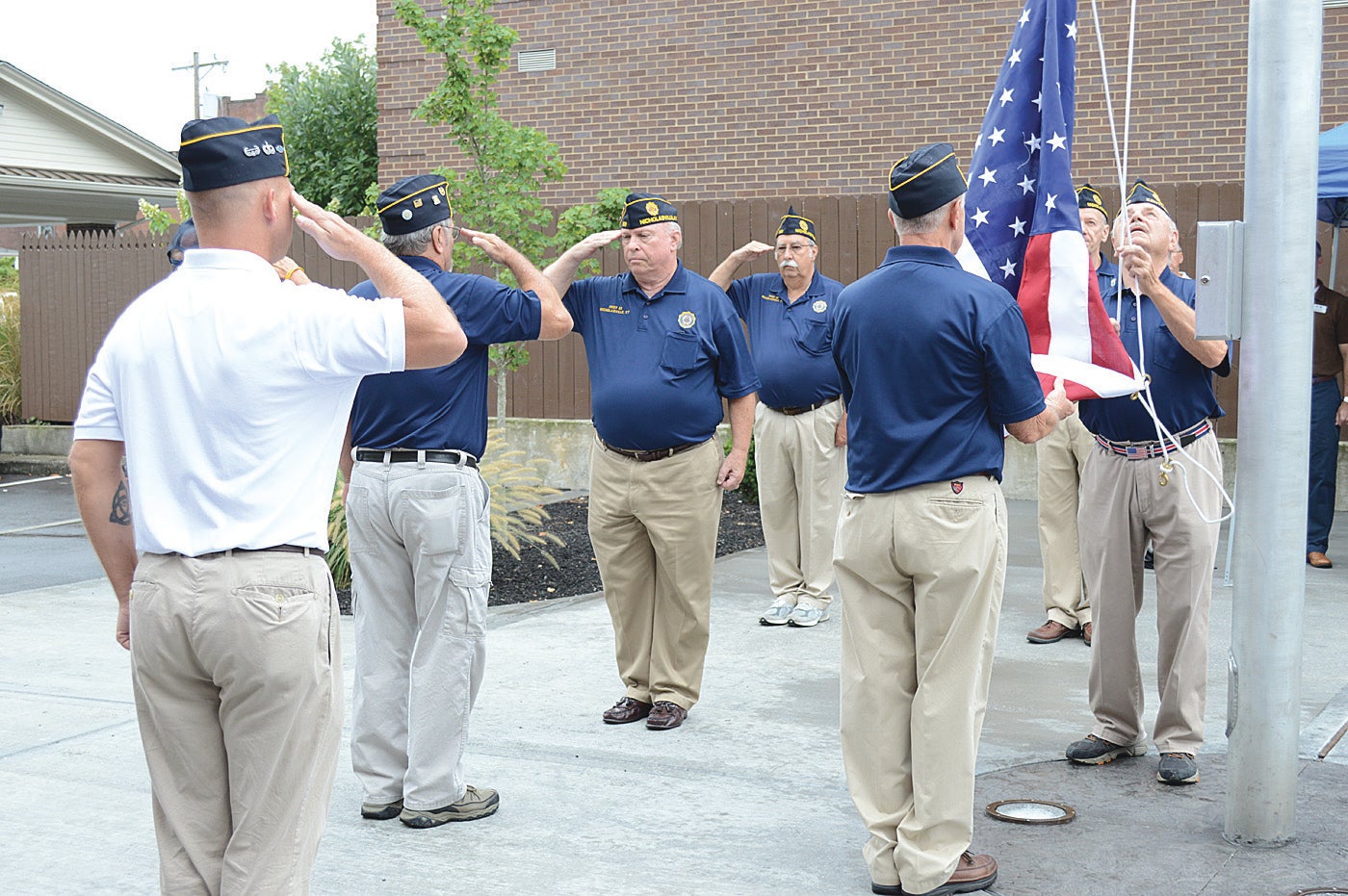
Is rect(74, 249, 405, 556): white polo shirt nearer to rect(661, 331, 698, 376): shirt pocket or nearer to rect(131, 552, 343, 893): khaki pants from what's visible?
rect(131, 552, 343, 893): khaki pants

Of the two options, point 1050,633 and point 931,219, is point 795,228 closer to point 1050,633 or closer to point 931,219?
point 1050,633

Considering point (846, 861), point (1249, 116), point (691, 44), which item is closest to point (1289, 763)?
point (846, 861)

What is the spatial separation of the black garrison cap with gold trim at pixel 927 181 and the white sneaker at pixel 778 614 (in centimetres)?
412

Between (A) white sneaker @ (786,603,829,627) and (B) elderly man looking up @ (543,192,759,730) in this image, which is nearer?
(B) elderly man looking up @ (543,192,759,730)

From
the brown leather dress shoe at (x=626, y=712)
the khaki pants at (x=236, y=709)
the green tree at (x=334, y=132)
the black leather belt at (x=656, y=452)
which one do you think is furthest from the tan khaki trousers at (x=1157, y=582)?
the green tree at (x=334, y=132)

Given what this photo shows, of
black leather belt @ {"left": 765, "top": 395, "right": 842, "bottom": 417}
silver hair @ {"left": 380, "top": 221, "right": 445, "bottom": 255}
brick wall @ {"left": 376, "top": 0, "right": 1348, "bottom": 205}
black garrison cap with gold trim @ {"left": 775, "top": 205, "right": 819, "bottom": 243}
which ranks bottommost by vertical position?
black leather belt @ {"left": 765, "top": 395, "right": 842, "bottom": 417}

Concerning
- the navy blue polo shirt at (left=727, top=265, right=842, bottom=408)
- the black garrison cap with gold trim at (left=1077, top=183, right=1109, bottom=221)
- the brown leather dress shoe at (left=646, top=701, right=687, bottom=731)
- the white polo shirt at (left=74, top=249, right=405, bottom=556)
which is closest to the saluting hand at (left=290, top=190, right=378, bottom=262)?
the white polo shirt at (left=74, top=249, right=405, bottom=556)

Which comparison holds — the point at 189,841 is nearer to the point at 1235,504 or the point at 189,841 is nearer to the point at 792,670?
the point at 1235,504

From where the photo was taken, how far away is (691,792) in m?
5.07

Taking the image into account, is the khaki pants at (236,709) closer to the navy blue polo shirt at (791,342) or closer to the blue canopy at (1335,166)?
the navy blue polo shirt at (791,342)

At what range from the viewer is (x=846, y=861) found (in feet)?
14.4

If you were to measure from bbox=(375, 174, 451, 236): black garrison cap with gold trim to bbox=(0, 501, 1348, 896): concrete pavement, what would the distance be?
6.73 feet

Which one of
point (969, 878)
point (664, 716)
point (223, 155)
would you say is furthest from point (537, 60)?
point (223, 155)

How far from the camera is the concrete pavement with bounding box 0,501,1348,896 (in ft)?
14.0
